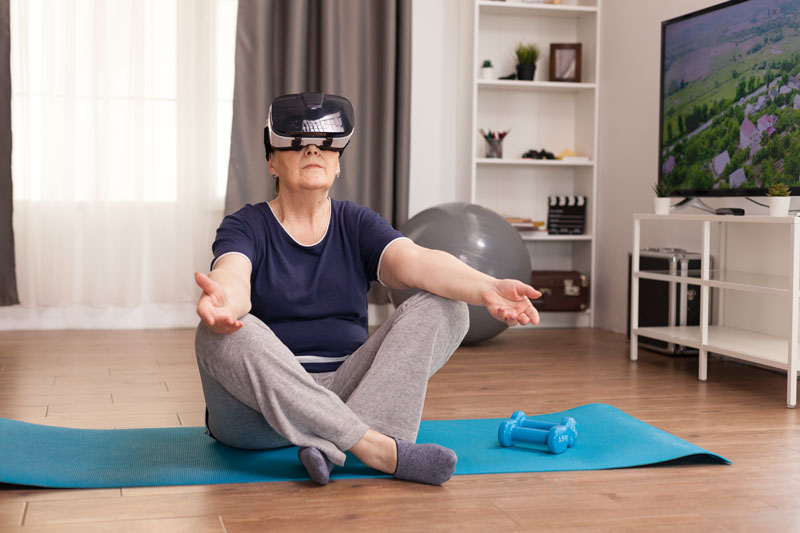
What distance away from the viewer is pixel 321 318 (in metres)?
2.06

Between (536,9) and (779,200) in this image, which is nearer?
(779,200)

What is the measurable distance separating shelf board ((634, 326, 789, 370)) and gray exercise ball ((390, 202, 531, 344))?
62 centimetres

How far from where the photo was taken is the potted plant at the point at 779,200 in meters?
2.97

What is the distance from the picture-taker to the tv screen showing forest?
10.2ft

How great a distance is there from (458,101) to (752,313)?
209cm

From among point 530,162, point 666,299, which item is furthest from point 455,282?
point 530,162

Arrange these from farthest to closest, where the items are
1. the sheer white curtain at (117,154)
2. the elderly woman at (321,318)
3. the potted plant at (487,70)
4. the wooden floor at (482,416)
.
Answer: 1. the potted plant at (487,70)
2. the sheer white curtain at (117,154)
3. the elderly woman at (321,318)
4. the wooden floor at (482,416)

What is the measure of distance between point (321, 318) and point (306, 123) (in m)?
0.45

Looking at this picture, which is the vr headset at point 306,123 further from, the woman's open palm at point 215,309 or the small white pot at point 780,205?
the small white pot at point 780,205

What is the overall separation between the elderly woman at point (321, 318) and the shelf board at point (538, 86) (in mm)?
2706

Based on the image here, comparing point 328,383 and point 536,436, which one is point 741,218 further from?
point 328,383

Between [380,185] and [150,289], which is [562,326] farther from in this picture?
[150,289]

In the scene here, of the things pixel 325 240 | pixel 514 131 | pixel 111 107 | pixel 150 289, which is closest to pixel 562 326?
pixel 514 131

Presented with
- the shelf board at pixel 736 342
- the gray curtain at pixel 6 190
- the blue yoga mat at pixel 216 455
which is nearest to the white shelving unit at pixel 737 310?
the shelf board at pixel 736 342
